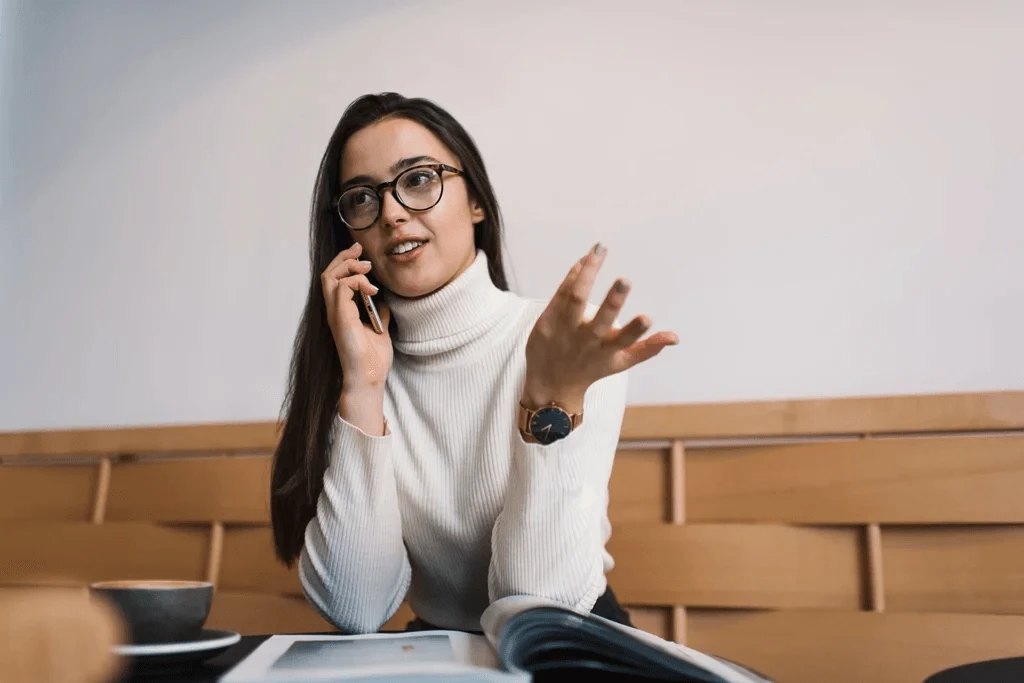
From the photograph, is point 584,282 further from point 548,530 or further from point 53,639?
point 53,639

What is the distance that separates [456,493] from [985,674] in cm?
53

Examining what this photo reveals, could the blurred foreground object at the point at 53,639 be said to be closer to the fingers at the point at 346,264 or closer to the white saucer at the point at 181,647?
the white saucer at the point at 181,647

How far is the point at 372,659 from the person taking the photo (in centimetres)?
47

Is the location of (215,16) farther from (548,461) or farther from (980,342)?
(980,342)

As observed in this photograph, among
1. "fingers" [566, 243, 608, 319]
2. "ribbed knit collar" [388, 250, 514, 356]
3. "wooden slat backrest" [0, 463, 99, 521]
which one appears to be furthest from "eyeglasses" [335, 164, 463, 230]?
"wooden slat backrest" [0, 463, 99, 521]

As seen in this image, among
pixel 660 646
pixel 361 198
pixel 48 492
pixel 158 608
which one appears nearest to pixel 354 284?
pixel 361 198

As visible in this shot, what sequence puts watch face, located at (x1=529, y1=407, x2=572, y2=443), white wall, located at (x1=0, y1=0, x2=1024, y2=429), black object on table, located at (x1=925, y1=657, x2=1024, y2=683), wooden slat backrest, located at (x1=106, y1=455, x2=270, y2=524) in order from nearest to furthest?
black object on table, located at (x1=925, y1=657, x2=1024, y2=683) < watch face, located at (x1=529, y1=407, x2=572, y2=443) < white wall, located at (x1=0, y1=0, x2=1024, y2=429) < wooden slat backrest, located at (x1=106, y1=455, x2=270, y2=524)

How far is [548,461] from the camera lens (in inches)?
28.0

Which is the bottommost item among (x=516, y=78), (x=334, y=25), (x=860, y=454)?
(x=860, y=454)

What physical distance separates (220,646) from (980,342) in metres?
0.98

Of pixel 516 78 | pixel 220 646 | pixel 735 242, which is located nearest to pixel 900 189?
pixel 735 242

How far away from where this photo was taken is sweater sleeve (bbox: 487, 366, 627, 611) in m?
0.72

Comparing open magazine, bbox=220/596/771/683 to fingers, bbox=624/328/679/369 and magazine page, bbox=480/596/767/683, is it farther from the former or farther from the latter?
fingers, bbox=624/328/679/369

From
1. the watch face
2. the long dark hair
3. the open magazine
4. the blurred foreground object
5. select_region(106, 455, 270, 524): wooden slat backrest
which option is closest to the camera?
the blurred foreground object
